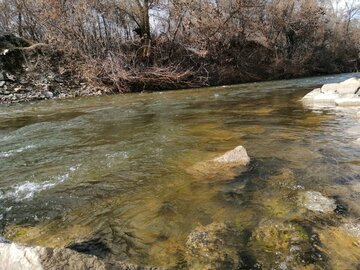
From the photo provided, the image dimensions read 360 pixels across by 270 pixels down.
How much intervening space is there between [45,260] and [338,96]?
28.7 feet

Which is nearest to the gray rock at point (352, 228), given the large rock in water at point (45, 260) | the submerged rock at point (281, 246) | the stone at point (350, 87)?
the submerged rock at point (281, 246)

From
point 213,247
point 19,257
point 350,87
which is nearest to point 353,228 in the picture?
point 213,247

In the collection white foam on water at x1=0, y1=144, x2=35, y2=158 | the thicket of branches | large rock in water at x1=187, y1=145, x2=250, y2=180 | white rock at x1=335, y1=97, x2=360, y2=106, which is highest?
the thicket of branches

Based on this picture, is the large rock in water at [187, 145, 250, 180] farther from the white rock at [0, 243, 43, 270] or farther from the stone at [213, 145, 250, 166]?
the white rock at [0, 243, 43, 270]

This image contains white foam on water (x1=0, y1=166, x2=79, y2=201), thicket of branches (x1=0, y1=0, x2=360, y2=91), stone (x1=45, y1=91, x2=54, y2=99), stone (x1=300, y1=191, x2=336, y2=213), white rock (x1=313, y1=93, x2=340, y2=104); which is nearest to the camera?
stone (x1=300, y1=191, x2=336, y2=213)

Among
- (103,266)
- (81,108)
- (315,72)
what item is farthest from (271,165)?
(315,72)

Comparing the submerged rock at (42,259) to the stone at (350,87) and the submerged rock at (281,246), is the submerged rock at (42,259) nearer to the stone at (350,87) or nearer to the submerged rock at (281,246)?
the submerged rock at (281,246)

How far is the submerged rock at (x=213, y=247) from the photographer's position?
217 cm

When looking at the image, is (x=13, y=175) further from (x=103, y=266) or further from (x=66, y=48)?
(x=66, y=48)

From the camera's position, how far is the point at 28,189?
3.49 meters

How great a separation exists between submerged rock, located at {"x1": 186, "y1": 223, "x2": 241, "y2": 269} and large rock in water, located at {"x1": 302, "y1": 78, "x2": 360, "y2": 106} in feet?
22.1

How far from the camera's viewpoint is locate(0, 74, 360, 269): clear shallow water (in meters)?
2.57

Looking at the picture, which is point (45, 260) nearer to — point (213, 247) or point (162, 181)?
point (213, 247)

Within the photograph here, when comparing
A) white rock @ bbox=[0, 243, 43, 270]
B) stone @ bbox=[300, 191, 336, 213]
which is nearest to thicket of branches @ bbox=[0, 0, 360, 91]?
stone @ bbox=[300, 191, 336, 213]
